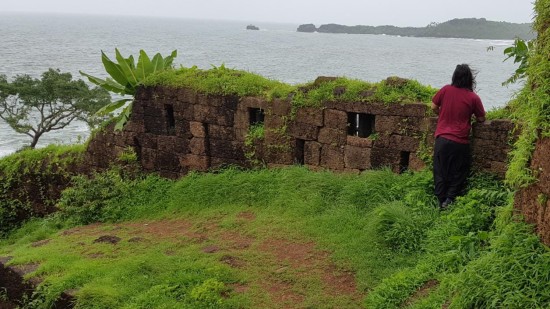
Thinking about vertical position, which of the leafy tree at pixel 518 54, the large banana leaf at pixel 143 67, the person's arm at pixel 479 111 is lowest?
the person's arm at pixel 479 111

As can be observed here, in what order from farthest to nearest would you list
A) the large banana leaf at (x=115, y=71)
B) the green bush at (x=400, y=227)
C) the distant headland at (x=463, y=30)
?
the distant headland at (x=463, y=30) → the large banana leaf at (x=115, y=71) → the green bush at (x=400, y=227)

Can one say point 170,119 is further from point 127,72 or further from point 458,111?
point 458,111

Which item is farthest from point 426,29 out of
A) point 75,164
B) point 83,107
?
point 75,164

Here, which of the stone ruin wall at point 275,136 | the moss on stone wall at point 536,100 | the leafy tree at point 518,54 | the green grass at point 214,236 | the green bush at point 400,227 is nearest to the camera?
the moss on stone wall at point 536,100

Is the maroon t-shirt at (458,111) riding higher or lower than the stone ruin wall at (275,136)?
higher

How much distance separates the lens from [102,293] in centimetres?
551

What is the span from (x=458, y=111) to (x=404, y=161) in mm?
1427

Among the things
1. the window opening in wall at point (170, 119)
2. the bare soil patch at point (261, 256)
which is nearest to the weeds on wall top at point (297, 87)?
the window opening in wall at point (170, 119)

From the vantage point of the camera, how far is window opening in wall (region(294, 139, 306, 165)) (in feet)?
28.0

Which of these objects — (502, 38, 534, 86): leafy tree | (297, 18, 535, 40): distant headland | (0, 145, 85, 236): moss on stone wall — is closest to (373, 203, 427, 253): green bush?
(502, 38, 534, 86): leafy tree

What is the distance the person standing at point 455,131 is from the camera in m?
6.50

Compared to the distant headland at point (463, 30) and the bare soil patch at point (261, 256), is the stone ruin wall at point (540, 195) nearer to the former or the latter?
the bare soil patch at point (261, 256)

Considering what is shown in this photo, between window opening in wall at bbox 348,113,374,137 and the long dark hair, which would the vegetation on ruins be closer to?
window opening in wall at bbox 348,113,374,137

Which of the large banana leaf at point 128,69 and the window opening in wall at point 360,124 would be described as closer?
the window opening in wall at point 360,124
